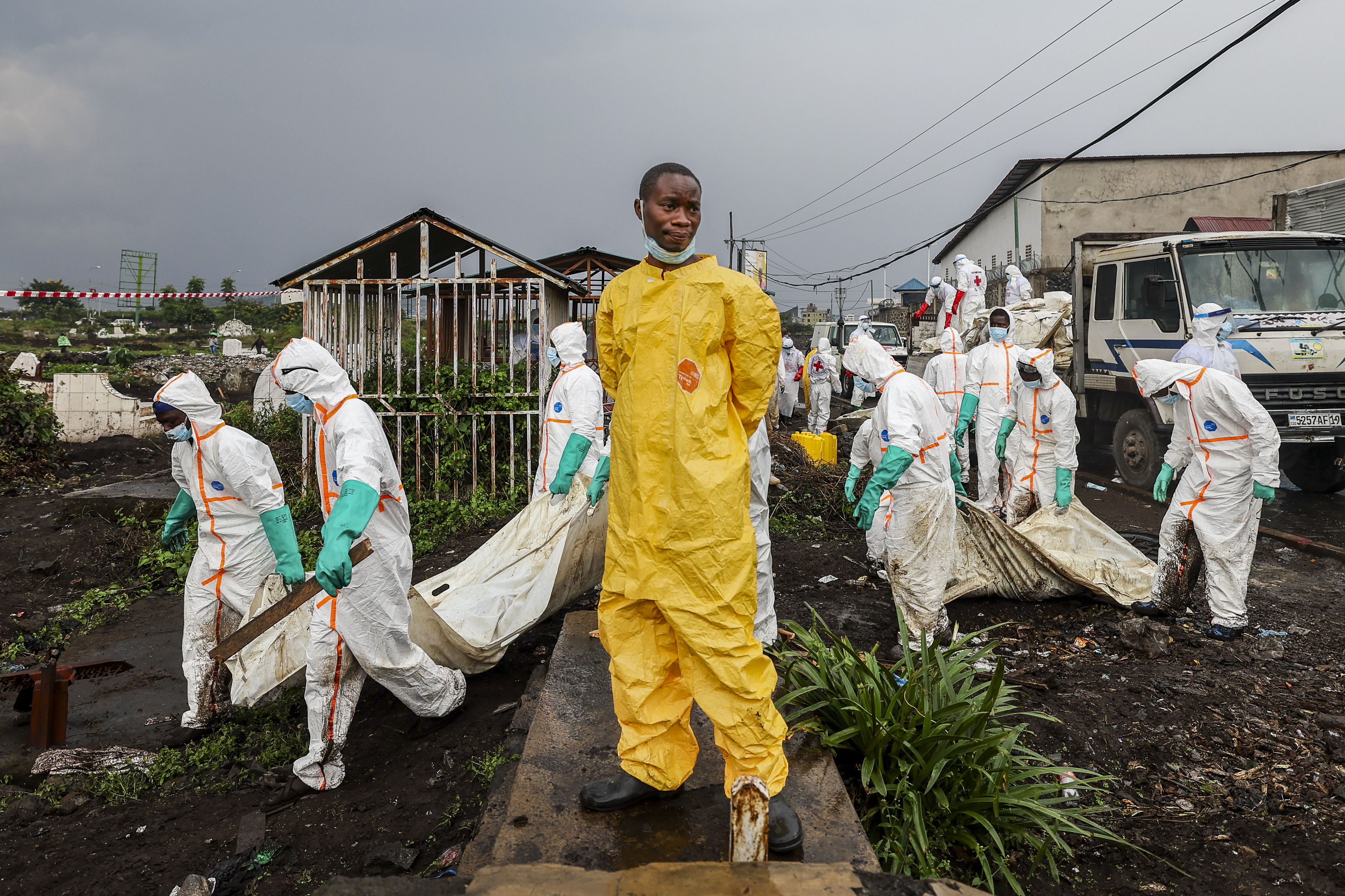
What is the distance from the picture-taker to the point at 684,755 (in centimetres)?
247

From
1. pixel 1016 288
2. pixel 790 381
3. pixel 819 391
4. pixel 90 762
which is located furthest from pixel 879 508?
pixel 790 381

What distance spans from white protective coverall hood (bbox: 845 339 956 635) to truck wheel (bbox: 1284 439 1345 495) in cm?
666

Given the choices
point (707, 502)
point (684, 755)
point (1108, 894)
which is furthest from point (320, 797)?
point (1108, 894)

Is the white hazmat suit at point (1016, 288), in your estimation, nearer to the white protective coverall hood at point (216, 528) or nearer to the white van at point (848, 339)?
the white van at point (848, 339)

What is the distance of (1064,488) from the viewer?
239 inches

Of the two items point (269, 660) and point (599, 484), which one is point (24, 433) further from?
point (599, 484)

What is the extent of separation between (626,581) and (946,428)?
318cm

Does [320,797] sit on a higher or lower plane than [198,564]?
lower

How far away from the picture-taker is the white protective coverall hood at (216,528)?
405cm

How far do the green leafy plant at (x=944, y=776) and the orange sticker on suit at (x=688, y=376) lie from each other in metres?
1.48

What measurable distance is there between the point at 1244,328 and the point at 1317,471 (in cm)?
251

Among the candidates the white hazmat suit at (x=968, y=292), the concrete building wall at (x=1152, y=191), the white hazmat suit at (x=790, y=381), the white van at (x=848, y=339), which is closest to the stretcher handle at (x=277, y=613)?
the white hazmat suit at (x=968, y=292)

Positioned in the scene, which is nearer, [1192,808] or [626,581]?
[626,581]

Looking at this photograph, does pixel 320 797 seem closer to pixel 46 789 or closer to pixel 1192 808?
pixel 46 789
